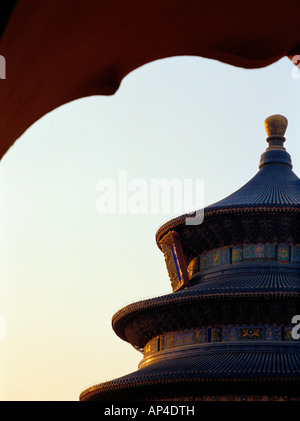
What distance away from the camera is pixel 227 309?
2081cm

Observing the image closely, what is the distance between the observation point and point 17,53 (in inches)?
65.3

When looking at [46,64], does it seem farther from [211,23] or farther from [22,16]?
[211,23]

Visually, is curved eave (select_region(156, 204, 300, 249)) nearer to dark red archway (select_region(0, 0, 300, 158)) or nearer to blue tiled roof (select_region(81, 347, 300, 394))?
blue tiled roof (select_region(81, 347, 300, 394))

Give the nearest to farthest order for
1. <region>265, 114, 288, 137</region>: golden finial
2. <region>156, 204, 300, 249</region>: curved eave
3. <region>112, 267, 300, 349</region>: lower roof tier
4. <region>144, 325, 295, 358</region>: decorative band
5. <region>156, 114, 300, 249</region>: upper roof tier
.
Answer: <region>112, 267, 300, 349</region>: lower roof tier < <region>144, 325, 295, 358</region>: decorative band < <region>156, 204, 300, 249</region>: curved eave < <region>156, 114, 300, 249</region>: upper roof tier < <region>265, 114, 288, 137</region>: golden finial

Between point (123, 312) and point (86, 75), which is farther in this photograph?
point (123, 312)

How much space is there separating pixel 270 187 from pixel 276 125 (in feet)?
8.81

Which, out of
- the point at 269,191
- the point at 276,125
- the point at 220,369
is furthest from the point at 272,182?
the point at 220,369


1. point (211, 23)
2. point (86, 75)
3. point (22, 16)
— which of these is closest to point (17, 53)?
point (22, 16)

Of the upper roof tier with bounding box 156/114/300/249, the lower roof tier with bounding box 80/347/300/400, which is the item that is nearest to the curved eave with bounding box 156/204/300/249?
the upper roof tier with bounding box 156/114/300/249

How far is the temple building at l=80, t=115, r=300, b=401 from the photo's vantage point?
18.8 metres
